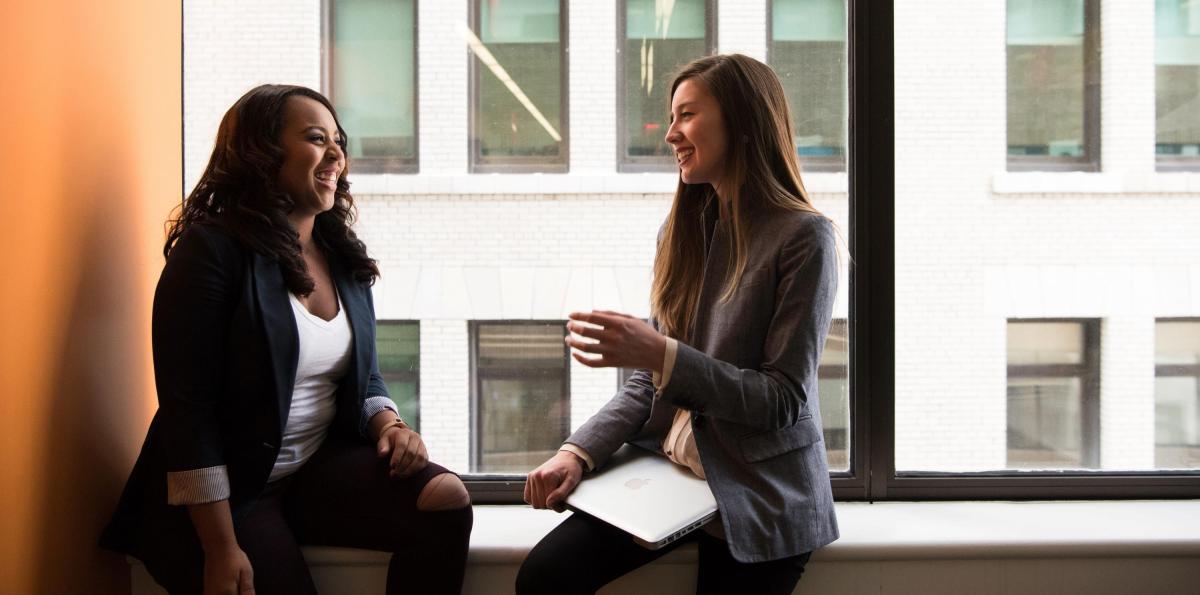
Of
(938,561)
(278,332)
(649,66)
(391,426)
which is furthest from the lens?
(649,66)

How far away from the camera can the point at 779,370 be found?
1.46 meters

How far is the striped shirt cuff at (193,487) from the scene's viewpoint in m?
1.40

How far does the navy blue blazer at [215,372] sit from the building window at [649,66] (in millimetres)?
1084

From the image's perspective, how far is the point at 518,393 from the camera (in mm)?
2258

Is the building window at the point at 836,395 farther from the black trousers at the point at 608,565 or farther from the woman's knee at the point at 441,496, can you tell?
the woman's knee at the point at 441,496

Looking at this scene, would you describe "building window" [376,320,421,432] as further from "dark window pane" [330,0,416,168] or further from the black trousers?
the black trousers

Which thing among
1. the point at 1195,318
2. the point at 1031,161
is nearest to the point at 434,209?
the point at 1031,161

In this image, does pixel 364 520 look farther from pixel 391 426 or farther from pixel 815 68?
pixel 815 68

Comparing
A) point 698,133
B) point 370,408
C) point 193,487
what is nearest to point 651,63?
point 698,133

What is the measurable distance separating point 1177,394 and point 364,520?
7.42 feet

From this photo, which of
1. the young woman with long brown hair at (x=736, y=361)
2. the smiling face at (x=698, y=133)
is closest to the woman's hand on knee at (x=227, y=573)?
the young woman with long brown hair at (x=736, y=361)

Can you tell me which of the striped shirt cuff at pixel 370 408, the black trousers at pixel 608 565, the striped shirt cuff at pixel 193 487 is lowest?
the black trousers at pixel 608 565

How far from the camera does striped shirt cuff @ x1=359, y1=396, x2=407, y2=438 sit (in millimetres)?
1727

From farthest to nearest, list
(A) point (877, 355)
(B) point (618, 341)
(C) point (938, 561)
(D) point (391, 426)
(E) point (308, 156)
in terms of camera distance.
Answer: (A) point (877, 355) → (C) point (938, 561) → (D) point (391, 426) → (E) point (308, 156) → (B) point (618, 341)
